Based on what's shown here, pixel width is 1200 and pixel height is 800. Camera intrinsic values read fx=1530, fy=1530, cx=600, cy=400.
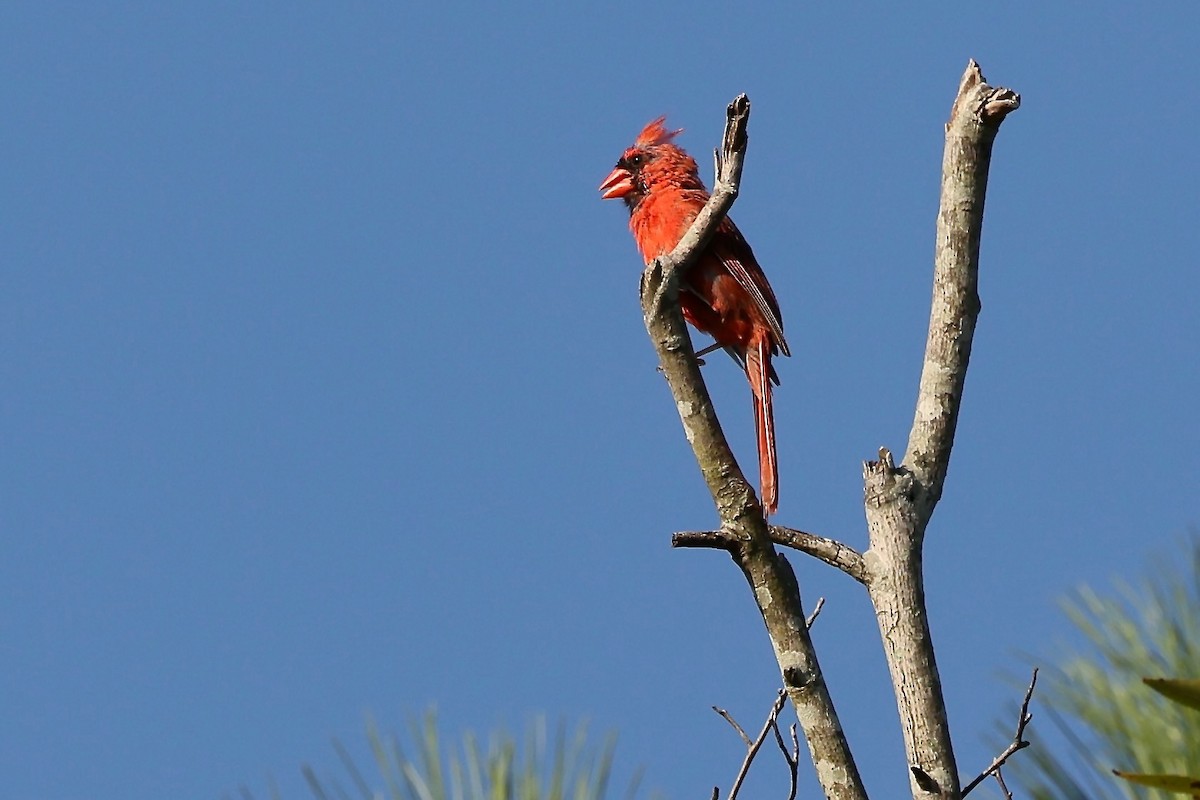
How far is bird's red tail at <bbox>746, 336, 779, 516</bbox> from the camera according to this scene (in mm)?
4770

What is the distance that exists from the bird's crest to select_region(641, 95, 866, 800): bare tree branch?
311 centimetres

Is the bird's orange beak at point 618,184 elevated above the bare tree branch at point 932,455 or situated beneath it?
elevated above

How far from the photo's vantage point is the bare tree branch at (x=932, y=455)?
3.29 m

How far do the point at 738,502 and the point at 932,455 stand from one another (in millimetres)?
463

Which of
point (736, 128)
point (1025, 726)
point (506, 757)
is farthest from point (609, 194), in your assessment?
point (506, 757)

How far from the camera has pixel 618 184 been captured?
6613 mm

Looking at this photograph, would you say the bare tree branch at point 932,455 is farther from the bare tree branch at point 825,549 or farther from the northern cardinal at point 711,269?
the northern cardinal at point 711,269

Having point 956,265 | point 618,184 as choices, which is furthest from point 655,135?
point 956,265

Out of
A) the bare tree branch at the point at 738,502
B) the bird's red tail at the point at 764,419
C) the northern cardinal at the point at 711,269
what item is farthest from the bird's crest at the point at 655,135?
the bare tree branch at the point at 738,502

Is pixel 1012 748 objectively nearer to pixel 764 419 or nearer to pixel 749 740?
pixel 749 740

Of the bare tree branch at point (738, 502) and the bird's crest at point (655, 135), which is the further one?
the bird's crest at point (655, 135)

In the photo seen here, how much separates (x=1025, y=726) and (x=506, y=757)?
1101 mm

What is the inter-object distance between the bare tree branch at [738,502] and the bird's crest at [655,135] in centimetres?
311

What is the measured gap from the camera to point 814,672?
339 centimetres
